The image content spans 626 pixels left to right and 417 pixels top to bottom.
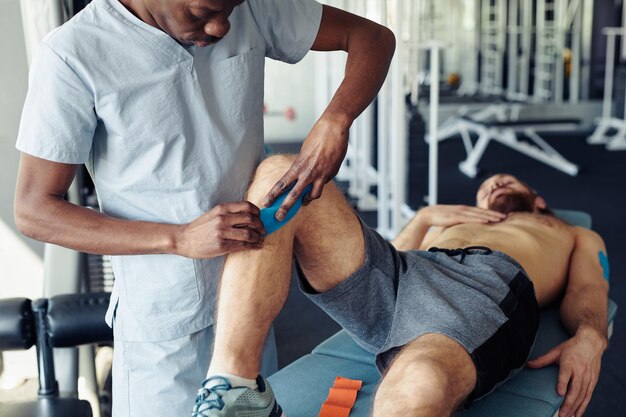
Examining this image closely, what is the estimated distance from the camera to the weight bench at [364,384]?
1.61 m

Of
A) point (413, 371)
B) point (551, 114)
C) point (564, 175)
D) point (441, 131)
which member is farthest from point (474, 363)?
point (551, 114)

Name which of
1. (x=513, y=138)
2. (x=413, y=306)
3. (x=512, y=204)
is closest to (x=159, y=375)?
(x=413, y=306)

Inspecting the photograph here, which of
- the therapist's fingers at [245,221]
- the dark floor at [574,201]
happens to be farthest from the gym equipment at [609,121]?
the therapist's fingers at [245,221]

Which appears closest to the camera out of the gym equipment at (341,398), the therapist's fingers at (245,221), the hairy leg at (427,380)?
the therapist's fingers at (245,221)

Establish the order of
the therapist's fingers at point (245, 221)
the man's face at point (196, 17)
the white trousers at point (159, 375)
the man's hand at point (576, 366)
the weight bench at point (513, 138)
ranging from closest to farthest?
the man's face at point (196, 17), the therapist's fingers at point (245, 221), the white trousers at point (159, 375), the man's hand at point (576, 366), the weight bench at point (513, 138)

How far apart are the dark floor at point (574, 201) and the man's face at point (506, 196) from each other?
2.43 feet

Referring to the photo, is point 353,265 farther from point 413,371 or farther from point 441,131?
point 441,131

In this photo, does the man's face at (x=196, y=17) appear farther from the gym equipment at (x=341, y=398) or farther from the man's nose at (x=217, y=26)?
the gym equipment at (x=341, y=398)

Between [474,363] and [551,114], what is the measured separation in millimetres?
7357

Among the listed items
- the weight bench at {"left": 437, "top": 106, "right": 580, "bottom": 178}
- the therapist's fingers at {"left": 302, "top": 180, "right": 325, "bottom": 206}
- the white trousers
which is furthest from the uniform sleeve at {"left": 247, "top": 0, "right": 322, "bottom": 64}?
the weight bench at {"left": 437, "top": 106, "right": 580, "bottom": 178}

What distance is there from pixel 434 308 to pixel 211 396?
2.00 feet

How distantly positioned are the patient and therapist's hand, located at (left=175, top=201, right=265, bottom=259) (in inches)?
3.2

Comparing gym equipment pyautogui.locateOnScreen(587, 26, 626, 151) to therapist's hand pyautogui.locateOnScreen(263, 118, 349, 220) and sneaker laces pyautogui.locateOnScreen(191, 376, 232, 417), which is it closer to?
therapist's hand pyautogui.locateOnScreen(263, 118, 349, 220)

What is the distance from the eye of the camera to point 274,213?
4.24 feet
